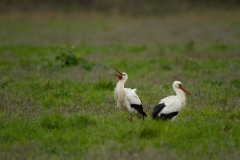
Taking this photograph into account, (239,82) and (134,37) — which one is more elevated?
(239,82)

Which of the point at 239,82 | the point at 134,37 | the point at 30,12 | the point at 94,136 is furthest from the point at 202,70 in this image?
the point at 30,12

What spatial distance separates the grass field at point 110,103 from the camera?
279 inches

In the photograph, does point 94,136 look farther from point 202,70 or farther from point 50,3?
point 50,3

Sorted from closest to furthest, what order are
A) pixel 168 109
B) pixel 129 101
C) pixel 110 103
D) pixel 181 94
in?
pixel 168 109 < pixel 181 94 < pixel 129 101 < pixel 110 103

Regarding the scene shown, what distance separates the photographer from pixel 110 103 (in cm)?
1025

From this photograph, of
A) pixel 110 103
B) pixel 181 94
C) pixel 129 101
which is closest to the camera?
pixel 181 94

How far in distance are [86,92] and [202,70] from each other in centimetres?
528

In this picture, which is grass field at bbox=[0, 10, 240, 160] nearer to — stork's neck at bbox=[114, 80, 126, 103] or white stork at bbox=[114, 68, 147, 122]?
white stork at bbox=[114, 68, 147, 122]

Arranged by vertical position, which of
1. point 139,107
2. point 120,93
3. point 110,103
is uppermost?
point 120,93

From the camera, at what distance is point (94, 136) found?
759cm

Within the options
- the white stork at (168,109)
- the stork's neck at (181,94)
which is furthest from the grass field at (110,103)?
the stork's neck at (181,94)

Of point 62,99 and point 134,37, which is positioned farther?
point 134,37

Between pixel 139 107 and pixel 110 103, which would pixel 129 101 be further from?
pixel 110 103

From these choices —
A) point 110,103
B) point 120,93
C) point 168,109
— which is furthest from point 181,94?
point 110,103
